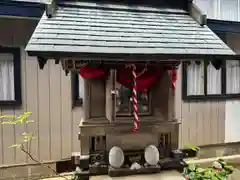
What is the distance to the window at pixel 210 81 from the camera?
19.1ft

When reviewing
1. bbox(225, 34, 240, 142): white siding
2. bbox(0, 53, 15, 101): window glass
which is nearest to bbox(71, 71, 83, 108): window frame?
bbox(0, 53, 15, 101): window glass

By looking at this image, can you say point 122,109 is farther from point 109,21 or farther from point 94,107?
point 109,21

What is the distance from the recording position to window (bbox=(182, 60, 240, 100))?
5816 millimetres

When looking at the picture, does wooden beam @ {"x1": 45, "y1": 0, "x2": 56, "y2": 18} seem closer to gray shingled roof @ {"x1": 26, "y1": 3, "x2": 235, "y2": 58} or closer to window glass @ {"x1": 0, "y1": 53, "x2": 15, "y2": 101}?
gray shingled roof @ {"x1": 26, "y1": 3, "x2": 235, "y2": 58}

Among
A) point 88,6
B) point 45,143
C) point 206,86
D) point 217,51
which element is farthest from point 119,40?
point 206,86

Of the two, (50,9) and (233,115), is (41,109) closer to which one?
(50,9)

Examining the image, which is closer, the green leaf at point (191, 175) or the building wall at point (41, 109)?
the green leaf at point (191, 175)

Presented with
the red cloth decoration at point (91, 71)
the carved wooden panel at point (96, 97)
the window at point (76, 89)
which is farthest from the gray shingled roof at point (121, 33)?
the window at point (76, 89)

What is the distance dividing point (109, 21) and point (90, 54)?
0.72 meters

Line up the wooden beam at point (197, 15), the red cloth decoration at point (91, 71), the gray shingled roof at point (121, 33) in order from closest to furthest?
the gray shingled roof at point (121, 33) → the red cloth decoration at point (91, 71) → the wooden beam at point (197, 15)

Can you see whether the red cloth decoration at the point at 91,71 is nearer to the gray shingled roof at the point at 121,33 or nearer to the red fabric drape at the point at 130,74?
the red fabric drape at the point at 130,74

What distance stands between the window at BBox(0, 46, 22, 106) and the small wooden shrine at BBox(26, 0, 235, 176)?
2.28 metres

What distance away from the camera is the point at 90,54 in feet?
7.40

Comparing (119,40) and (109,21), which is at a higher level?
(109,21)
